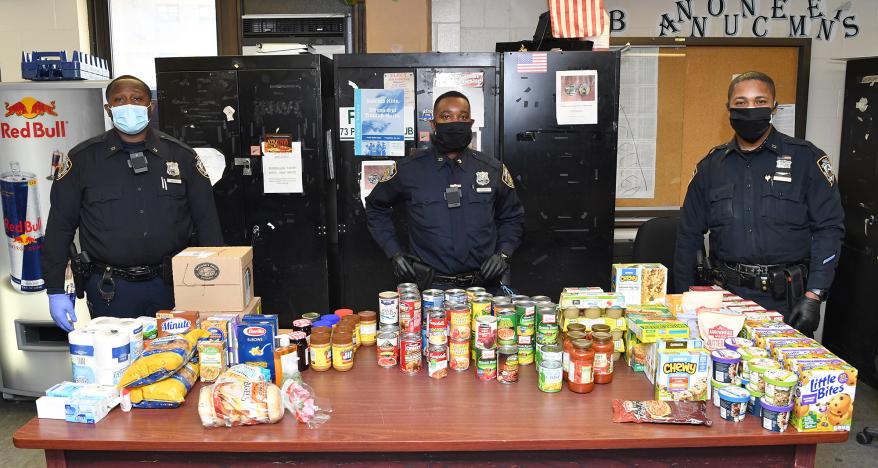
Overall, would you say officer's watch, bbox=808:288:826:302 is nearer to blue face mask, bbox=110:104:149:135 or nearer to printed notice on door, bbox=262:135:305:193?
printed notice on door, bbox=262:135:305:193

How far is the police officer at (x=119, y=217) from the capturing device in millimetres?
2768

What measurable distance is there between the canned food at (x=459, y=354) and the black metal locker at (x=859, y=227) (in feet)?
10.3

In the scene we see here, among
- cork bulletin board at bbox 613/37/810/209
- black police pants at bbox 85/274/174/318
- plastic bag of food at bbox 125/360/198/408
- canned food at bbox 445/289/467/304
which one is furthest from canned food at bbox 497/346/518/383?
cork bulletin board at bbox 613/37/810/209

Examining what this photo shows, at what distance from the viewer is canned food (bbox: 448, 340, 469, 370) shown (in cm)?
204

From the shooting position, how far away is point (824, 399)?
1.67 m

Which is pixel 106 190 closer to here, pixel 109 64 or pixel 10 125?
pixel 10 125

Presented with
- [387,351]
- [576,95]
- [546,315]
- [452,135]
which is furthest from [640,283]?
[576,95]

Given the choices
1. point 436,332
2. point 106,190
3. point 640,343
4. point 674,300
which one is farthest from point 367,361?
point 106,190

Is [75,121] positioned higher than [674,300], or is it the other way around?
[75,121]

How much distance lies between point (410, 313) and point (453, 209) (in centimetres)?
103

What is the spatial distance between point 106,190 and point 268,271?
4.43ft

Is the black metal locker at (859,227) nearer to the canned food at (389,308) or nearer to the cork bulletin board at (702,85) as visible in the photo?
the cork bulletin board at (702,85)

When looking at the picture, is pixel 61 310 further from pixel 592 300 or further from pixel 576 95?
pixel 576 95

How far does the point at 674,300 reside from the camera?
2246 mm
